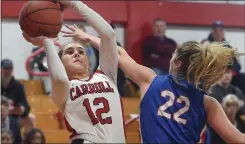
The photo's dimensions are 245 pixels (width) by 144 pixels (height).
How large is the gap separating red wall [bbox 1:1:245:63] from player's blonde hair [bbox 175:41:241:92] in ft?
22.5

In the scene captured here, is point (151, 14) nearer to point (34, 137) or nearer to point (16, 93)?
point (16, 93)

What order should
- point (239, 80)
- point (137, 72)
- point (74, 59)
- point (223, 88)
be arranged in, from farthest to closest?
point (239, 80) → point (223, 88) → point (74, 59) → point (137, 72)

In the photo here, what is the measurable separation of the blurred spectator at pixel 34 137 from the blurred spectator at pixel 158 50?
280 centimetres

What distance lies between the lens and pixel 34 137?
7141mm

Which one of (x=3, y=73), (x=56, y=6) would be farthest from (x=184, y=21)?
(x=56, y=6)

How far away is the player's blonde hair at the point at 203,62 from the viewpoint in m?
3.74

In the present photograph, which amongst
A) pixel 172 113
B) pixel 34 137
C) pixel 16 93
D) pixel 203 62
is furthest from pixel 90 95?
pixel 16 93

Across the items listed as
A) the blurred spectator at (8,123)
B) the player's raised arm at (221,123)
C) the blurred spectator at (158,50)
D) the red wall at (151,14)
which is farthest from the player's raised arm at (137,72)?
the red wall at (151,14)

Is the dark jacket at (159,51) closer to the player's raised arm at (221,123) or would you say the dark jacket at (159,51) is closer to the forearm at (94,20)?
the forearm at (94,20)

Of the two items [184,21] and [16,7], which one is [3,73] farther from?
[184,21]

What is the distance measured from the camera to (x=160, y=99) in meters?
3.70

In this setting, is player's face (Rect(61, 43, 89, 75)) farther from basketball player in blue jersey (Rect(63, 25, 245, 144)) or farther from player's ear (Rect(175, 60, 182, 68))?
player's ear (Rect(175, 60, 182, 68))

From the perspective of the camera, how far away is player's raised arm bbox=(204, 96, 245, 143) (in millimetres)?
3670

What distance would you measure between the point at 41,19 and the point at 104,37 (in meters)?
0.46
